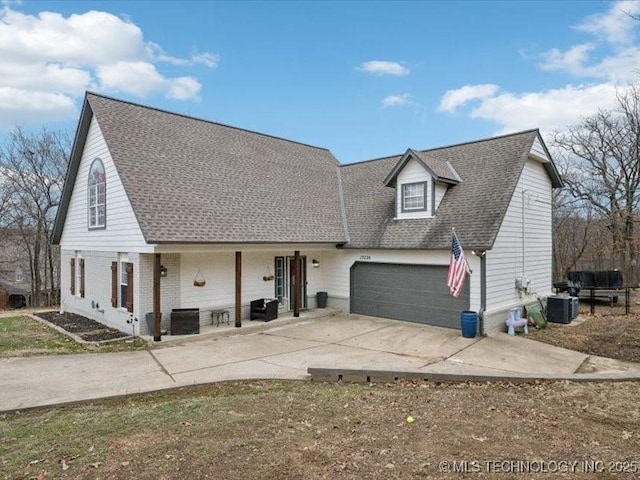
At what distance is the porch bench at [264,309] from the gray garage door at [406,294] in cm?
342

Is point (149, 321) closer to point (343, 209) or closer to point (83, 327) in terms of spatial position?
point (83, 327)

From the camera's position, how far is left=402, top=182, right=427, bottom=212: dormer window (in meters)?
15.2

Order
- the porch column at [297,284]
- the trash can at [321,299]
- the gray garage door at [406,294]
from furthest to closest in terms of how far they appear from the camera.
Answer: the trash can at [321,299] → the porch column at [297,284] → the gray garage door at [406,294]

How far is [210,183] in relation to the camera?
573 inches

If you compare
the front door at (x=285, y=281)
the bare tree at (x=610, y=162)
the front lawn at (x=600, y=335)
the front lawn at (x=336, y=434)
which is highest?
the bare tree at (x=610, y=162)

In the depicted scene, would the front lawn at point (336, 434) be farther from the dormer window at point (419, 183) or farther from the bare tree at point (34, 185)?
the bare tree at point (34, 185)

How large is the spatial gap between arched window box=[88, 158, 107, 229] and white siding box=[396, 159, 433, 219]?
34.5ft

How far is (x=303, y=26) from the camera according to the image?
1980cm

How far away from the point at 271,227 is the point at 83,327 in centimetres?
742

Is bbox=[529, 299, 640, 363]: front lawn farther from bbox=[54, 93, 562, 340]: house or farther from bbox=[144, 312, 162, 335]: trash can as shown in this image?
bbox=[144, 312, 162, 335]: trash can

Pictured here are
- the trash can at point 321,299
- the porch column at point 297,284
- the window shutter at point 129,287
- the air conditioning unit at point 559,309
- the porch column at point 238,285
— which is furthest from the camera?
the trash can at point 321,299

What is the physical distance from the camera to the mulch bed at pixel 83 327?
12.8m

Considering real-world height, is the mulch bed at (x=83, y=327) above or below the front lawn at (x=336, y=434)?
below

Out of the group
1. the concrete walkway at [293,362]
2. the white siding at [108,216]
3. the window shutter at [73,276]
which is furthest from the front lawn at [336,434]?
the window shutter at [73,276]
